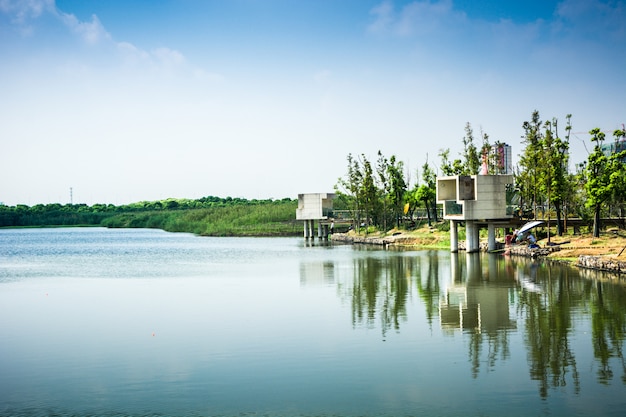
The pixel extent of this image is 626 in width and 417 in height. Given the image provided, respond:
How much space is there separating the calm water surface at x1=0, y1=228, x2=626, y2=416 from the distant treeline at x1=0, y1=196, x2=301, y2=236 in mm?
57849

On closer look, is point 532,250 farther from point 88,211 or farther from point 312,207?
point 88,211

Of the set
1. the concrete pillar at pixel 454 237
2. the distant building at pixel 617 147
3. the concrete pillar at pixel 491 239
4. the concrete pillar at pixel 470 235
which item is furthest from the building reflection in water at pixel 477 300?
the distant building at pixel 617 147

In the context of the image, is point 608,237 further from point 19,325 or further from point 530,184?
point 19,325

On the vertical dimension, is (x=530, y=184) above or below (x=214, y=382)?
above

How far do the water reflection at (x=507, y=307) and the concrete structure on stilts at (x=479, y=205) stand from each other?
4.05m

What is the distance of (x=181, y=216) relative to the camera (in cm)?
11056

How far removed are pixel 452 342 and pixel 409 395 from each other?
161 inches

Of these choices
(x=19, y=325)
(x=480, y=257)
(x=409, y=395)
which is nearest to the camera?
(x=409, y=395)

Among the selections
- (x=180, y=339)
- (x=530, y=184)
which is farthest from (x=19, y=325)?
(x=530, y=184)

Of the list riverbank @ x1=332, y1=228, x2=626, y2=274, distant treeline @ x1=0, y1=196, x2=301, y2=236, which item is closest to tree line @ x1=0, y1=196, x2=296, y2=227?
distant treeline @ x1=0, y1=196, x2=301, y2=236

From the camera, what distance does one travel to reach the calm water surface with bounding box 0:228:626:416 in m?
10.6

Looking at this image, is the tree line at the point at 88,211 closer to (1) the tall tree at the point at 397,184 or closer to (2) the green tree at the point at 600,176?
(1) the tall tree at the point at 397,184

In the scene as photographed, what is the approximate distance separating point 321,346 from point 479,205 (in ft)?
79.5

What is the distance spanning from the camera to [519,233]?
37.7 m
